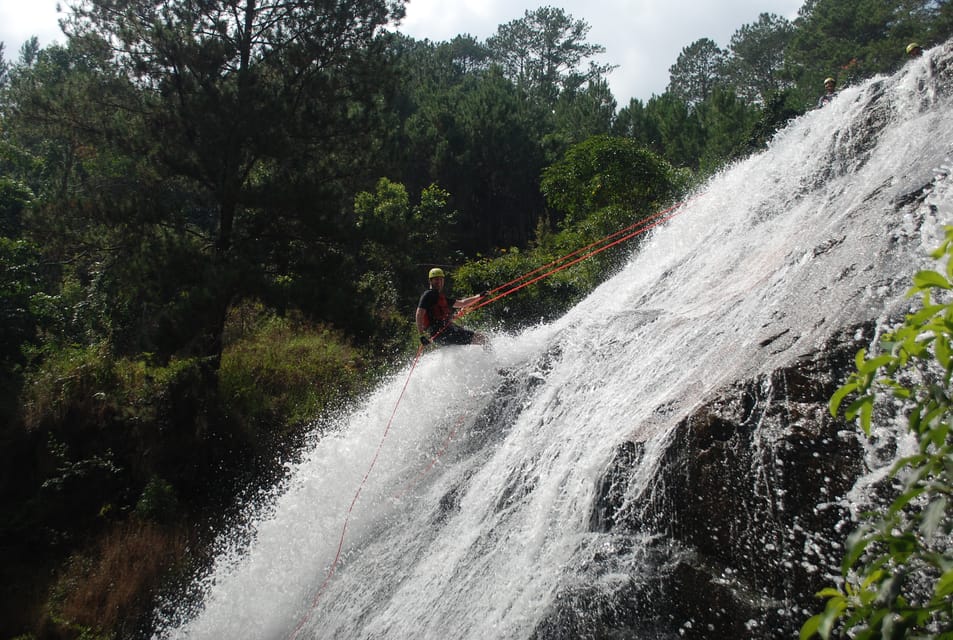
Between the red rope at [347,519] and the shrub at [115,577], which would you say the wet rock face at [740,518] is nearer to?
the red rope at [347,519]

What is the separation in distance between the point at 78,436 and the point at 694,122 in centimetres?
2594

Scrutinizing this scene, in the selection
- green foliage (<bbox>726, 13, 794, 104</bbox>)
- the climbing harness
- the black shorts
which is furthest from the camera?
green foliage (<bbox>726, 13, 794, 104</bbox>)

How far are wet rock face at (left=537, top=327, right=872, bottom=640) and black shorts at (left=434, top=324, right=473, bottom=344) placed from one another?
464cm

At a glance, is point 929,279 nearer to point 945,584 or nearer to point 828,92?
point 945,584

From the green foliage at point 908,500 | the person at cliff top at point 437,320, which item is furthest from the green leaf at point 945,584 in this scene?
the person at cliff top at point 437,320

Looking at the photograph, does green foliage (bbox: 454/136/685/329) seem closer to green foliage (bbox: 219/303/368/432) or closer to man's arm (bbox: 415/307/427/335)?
green foliage (bbox: 219/303/368/432)

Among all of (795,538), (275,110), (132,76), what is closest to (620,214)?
(275,110)

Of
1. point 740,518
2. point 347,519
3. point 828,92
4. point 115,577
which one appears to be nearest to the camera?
point 740,518

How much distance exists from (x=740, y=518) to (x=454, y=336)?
533 cm

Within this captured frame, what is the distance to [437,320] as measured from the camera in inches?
340

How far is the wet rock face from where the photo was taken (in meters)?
3.61

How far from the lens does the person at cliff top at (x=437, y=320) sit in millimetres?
8547

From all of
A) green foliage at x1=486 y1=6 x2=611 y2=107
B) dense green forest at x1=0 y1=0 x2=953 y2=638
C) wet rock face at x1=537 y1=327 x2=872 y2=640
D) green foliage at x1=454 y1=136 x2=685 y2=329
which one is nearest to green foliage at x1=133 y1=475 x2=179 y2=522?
dense green forest at x1=0 y1=0 x2=953 y2=638

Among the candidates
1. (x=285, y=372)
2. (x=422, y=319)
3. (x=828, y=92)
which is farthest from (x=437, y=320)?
(x=828, y=92)
